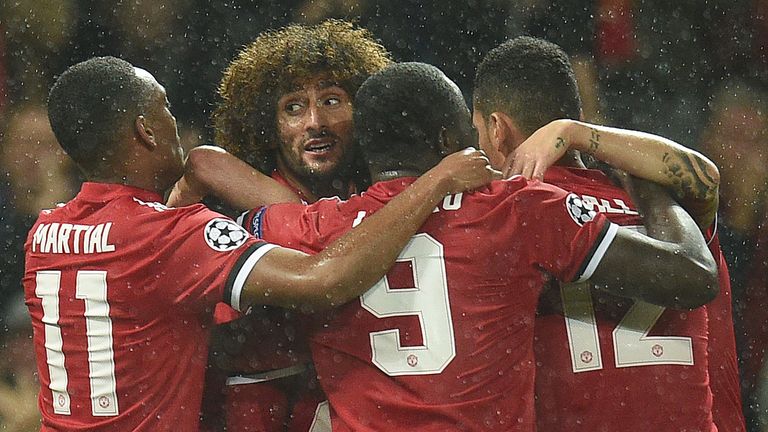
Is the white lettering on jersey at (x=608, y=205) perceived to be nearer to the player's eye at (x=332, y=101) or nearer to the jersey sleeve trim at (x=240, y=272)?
the jersey sleeve trim at (x=240, y=272)

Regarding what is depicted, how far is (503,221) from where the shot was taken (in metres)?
2.30

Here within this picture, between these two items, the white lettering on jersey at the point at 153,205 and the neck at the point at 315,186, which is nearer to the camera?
the white lettering on jersey at the point at 153,205

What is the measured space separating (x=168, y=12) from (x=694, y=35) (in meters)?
2.46

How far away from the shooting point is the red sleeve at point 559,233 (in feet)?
7.50

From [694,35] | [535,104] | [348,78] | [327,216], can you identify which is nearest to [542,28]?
[694,35]

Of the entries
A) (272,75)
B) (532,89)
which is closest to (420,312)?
(532,89)

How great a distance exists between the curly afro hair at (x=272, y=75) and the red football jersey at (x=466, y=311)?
3.60ft

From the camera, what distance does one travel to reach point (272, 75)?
3375mm

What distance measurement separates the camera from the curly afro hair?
3318 mm

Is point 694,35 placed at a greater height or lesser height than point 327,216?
lesser

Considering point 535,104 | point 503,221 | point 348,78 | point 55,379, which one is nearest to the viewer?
point 503,221

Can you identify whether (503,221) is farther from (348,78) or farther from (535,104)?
(348,78)

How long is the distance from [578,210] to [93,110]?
1.08 meters

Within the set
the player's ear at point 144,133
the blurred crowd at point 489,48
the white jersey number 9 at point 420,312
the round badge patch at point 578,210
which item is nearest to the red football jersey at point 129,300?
the player's ear at point 144,133
